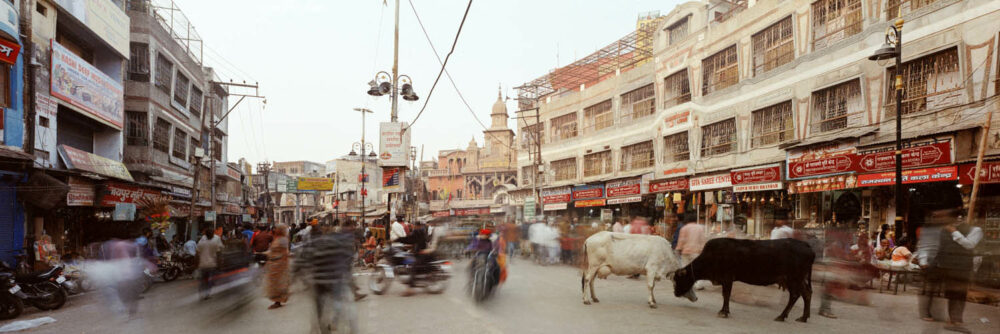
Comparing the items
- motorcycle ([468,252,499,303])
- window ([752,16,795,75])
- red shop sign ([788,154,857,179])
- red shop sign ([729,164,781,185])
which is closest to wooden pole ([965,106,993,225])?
red shop sign ([788,154,857,179])

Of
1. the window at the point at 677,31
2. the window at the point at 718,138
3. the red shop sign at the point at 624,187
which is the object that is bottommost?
the red shop sign at the point at 624,187

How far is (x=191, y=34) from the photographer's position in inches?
1212

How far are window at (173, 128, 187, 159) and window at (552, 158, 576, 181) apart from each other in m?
19.9

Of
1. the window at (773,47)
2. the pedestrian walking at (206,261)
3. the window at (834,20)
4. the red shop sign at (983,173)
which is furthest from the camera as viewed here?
the window at (773,47)

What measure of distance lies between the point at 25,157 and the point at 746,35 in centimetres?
2217

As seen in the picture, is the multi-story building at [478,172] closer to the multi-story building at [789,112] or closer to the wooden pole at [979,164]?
the multi-story building at [789,112]

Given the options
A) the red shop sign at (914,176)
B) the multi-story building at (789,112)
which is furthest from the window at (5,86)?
the red shop sign at (914,176)

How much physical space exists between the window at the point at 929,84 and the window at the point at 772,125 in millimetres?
3717

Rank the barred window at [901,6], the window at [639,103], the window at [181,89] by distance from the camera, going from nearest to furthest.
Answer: the barred window at [901,6] < the window at [639,103] < the window at [181,89]

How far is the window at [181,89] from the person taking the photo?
27344mm

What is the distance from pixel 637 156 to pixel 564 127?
723 centimetres

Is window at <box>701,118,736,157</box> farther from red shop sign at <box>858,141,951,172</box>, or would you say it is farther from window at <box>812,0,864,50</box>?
red shop sign at <box>858,141,951,172</box>

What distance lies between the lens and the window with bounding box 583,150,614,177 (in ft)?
98.9

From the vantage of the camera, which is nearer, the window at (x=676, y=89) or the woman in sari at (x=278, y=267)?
the woman in sari at (x=278, y=267)
